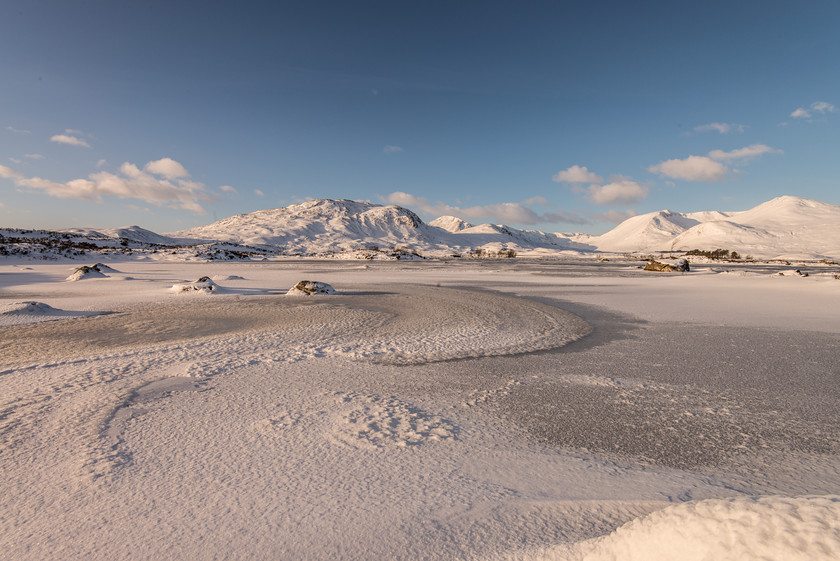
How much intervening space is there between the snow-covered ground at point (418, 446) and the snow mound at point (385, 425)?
2cm

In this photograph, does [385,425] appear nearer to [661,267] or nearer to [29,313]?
[29,313]

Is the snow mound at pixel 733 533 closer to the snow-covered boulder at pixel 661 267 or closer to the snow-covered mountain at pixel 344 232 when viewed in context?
the snow-covered boulder at pixel 661 267

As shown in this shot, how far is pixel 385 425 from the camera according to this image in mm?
A: 3660

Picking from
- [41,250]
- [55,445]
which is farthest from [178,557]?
[41,250]

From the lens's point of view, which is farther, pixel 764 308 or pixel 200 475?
pixel 764 308

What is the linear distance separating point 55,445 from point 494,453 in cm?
346

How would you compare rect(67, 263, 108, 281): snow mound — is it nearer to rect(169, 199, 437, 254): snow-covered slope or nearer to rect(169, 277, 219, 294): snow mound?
rect(169, 277, 219, 294): snow mound

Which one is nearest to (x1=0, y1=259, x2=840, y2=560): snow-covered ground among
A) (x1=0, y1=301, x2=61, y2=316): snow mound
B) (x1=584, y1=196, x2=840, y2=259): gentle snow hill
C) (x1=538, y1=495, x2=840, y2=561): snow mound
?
(x1=538, y1=495, x2=840, y2=561): snow mound

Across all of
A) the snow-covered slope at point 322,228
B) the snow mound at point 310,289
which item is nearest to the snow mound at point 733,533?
the snow mound at point 310,289

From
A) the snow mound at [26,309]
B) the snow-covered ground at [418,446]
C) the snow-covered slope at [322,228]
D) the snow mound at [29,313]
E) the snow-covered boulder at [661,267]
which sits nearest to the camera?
the snow-covered ground at [418,446]

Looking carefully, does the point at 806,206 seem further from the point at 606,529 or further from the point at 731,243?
the point at 606,529

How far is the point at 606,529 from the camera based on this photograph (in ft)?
7.41

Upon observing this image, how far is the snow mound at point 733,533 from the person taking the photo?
1.56 metres

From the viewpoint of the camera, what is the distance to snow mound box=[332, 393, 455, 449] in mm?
3359
